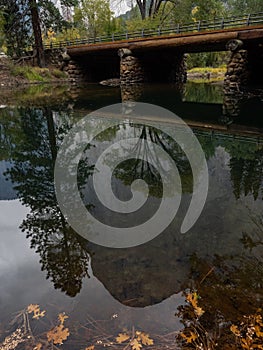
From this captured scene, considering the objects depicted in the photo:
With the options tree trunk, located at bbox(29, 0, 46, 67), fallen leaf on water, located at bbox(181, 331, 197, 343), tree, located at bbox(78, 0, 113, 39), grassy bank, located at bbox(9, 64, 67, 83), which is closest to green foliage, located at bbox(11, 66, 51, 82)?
grassy bank, located at bbox(9, 64, 67, 83)

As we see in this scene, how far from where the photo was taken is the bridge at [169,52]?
14844 millimetres

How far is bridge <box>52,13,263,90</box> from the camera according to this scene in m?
14.8

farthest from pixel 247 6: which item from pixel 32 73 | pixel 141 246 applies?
pixel 141 246

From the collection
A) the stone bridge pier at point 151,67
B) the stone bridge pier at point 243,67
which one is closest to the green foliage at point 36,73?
the stone bridge pier at point 151,67

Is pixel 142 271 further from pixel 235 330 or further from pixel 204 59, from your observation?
pixel 204 59

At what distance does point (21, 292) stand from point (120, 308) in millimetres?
978

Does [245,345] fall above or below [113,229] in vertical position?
above

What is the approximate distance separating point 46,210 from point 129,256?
65.9 inches

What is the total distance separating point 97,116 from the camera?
944 cm

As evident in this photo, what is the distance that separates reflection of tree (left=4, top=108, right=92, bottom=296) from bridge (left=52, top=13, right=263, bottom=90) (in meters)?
12.0

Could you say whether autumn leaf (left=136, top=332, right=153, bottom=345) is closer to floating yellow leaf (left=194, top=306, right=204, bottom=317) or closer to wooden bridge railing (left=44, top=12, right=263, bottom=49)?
floating yellow leaf (left=194, top=306, right=204, bottom=317)

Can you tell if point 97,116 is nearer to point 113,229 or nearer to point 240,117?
point 240,117

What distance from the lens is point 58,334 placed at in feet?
6.48

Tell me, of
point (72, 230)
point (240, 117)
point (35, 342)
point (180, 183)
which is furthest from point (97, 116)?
point (35, 342)
